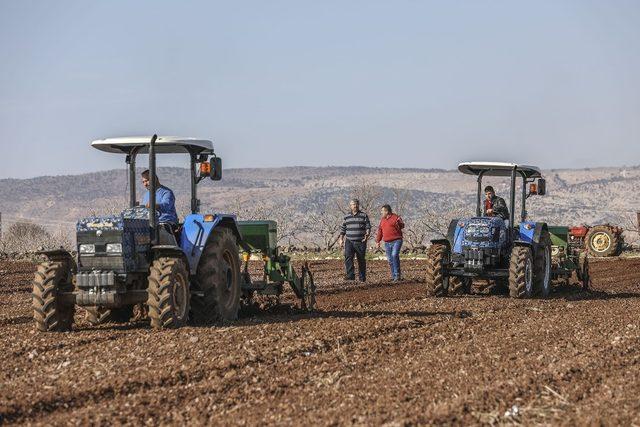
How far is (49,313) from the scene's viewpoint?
11242mm

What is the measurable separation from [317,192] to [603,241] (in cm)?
9715

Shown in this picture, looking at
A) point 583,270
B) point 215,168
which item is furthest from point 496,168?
point 215,168

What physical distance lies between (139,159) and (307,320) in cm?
262

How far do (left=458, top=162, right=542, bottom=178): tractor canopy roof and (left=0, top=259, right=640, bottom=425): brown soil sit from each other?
3595mm

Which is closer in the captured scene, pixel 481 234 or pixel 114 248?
pixel 114 248

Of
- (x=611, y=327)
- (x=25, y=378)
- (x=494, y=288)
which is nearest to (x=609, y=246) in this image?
(x=494, y=288)

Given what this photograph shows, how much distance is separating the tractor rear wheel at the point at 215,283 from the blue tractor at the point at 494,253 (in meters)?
4.73

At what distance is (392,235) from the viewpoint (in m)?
20.4

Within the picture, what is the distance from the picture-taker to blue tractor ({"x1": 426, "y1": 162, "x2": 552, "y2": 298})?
53.5 feet

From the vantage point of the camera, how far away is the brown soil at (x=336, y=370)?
708cm

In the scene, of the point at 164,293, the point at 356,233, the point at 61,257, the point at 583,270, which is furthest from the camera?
the point at 356,233

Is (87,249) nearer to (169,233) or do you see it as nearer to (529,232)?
(169,233)

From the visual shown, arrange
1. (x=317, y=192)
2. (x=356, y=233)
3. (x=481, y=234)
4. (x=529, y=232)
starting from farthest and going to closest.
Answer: (x=317, y=192) → (x=356, y=233) → (x=529, y=232) → (x=481, y=234)

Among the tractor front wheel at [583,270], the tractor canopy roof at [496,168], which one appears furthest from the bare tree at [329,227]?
the tractor canopy roof at [496,168]
